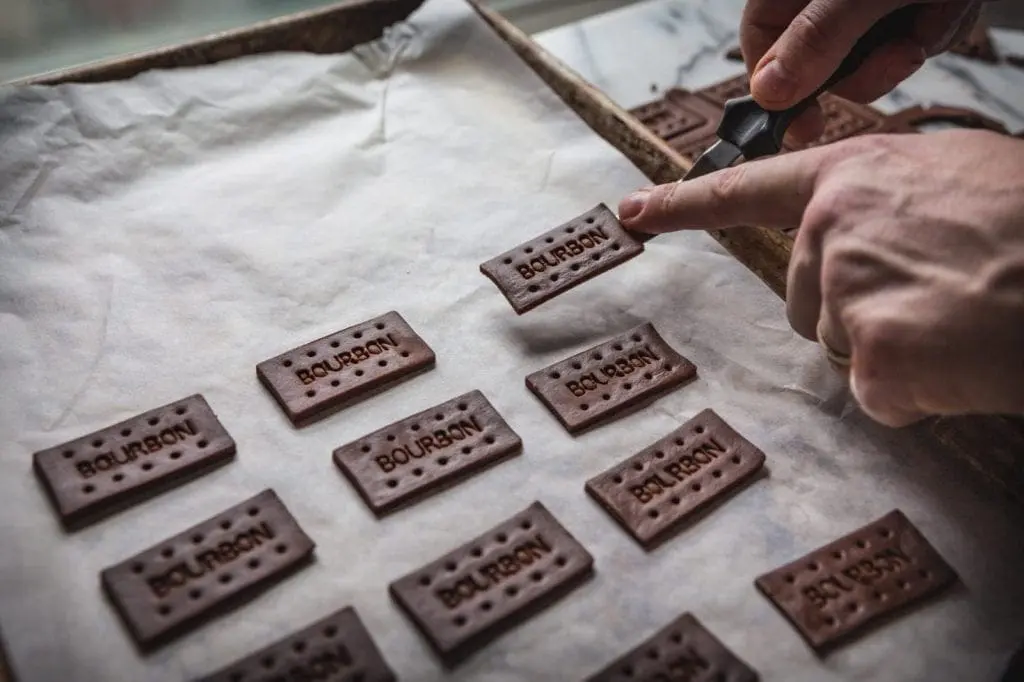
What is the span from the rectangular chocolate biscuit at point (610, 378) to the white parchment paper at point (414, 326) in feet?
0.07

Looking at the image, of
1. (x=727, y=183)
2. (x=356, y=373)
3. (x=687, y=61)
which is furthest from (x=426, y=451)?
(x=687, y=61)

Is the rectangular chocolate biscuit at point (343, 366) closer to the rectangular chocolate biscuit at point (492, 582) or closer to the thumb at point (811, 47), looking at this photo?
the rectangular chocolate biscuit at point (492, 582)

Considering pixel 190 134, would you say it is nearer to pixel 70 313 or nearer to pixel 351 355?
pixel 70 313

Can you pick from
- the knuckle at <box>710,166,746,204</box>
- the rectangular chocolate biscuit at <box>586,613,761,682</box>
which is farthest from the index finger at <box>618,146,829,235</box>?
the rectangular chocolate biscuit at <box>586,613,761,682</box>

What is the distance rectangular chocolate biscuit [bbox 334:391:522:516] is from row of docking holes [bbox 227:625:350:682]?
0.47 feet

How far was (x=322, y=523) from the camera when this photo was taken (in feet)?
3.51

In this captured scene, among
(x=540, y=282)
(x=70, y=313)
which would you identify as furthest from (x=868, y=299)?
(x=70, y=313)

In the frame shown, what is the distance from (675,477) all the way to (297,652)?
43 cm

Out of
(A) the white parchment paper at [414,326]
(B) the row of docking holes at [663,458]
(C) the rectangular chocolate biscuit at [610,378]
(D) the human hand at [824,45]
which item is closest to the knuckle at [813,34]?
(D) the human hand at [824,45]

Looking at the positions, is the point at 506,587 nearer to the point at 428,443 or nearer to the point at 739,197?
the point at 428,443

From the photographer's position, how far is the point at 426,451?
1137 millimetres

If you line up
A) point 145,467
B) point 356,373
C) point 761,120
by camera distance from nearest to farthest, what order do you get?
point 145,467 → point 356,373 → point 761,120

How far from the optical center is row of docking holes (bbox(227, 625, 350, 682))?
0.93m

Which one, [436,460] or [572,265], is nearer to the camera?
[436,460]
